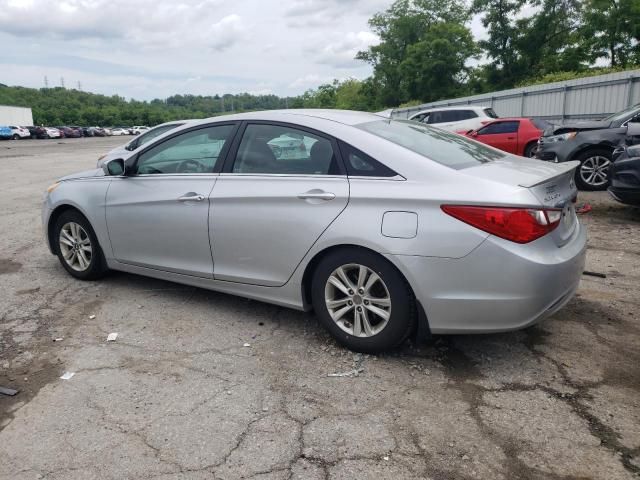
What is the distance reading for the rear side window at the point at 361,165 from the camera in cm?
333

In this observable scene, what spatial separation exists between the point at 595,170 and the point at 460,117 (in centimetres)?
849

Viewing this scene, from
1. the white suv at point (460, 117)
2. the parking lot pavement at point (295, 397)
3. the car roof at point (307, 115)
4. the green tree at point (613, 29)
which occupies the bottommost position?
the parking lot pavement at point (295, 397)

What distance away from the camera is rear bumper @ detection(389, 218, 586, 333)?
294cm

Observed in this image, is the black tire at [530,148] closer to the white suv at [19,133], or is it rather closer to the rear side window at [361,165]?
the rear side window at [361,165]

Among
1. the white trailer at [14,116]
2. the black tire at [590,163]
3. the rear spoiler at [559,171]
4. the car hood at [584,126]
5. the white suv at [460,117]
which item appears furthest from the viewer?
the white trailer at [14,116]

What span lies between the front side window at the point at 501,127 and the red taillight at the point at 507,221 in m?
11.5

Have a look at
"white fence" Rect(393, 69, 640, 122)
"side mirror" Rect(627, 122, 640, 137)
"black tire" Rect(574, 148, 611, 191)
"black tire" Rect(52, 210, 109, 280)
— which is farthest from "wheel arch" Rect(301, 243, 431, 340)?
"white fence" Rect(393, 69, 640, 122)

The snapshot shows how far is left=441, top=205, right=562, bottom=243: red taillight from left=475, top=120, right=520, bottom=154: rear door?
11.2 m

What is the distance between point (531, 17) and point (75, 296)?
4367cm

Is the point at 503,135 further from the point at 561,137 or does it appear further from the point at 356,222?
the point at 356,222

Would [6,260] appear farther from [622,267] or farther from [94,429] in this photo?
[622,267]

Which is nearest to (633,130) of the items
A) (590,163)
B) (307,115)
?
(590,163)

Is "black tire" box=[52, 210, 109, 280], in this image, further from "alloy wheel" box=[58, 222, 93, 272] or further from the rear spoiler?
the rear spoiler

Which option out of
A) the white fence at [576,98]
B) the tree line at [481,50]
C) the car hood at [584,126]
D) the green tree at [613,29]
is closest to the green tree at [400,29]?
the tree line at [481,50]
